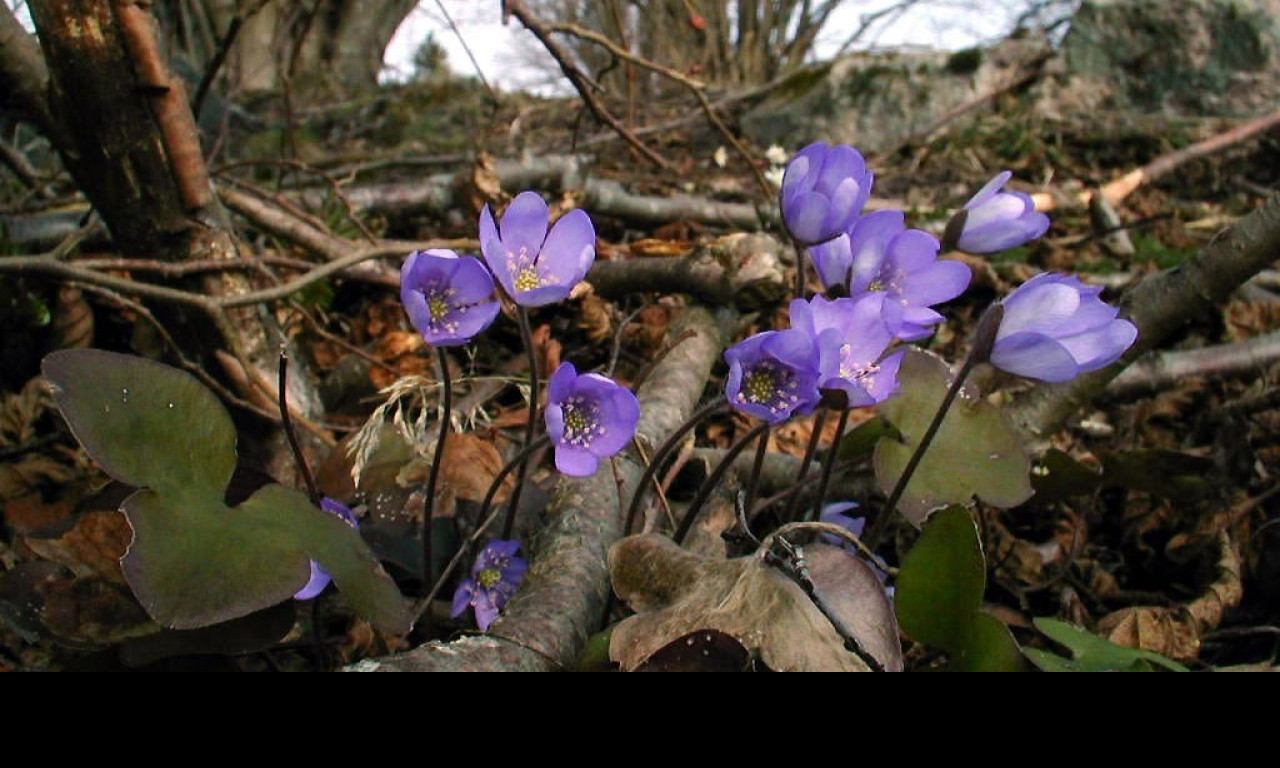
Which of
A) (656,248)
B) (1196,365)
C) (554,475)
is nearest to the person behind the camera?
(554,475)

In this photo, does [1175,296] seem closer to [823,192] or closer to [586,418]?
[823,192]

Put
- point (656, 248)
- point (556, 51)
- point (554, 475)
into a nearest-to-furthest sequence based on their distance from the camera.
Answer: point (554, 475) < point (556, 51) < point (656, 248)

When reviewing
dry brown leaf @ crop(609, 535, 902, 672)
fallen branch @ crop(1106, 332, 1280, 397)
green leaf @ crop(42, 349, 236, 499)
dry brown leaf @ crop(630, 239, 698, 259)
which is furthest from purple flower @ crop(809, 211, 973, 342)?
dry brown leaf @ crop(630, 239, 698, 259)

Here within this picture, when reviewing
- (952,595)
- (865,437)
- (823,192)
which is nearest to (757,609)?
(952,595)

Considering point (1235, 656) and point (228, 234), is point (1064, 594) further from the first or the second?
point (228, 234)

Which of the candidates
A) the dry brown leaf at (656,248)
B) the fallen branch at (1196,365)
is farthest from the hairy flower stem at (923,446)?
the dry brown leaf at (656,248)

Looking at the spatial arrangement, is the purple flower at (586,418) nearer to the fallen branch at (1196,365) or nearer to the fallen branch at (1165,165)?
the fallen branch at (1196,365)

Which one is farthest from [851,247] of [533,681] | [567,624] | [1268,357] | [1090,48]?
[1090,48]
